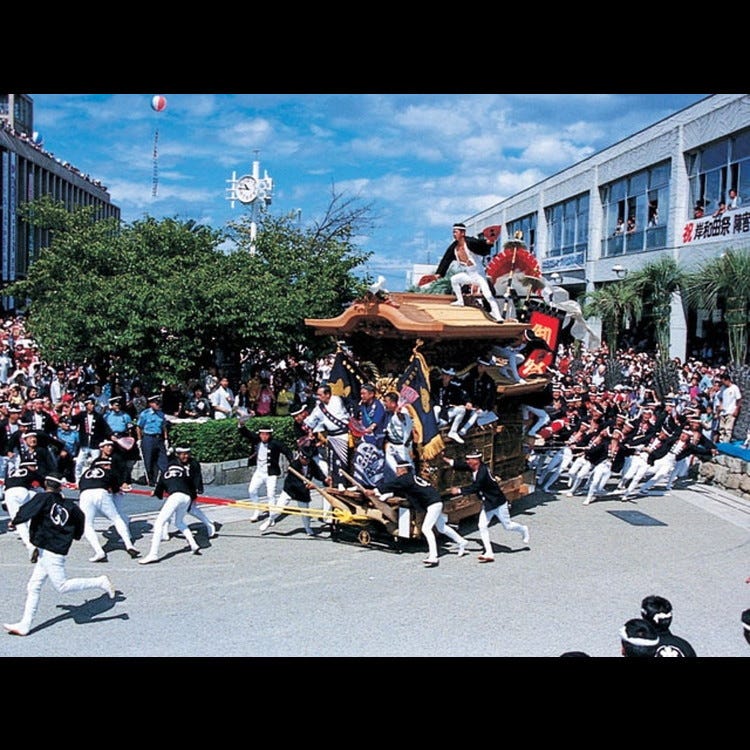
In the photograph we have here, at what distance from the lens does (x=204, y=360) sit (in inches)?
676

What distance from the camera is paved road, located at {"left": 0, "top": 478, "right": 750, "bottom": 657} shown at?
7.73m

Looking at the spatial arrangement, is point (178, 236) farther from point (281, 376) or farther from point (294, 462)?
point (294, 462)

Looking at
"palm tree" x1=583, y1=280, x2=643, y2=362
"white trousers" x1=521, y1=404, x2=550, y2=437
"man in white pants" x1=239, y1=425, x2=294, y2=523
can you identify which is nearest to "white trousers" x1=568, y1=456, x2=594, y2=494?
"white trousers" x1=521, y1=404, x2=550, y2=437

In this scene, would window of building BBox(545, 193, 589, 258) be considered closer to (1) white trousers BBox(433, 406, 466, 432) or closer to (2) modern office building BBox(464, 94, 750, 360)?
(2) modern office building BBox(464, 94, 750, 360)

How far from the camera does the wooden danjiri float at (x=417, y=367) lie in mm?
10719

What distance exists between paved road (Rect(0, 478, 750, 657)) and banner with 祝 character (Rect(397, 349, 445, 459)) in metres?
1.43

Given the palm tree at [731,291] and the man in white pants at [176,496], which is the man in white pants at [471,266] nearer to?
the man in white pants at [176,496]

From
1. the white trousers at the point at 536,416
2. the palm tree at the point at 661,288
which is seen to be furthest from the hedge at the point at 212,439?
the palm tree at the point at 661,288

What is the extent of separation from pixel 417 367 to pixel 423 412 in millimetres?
609

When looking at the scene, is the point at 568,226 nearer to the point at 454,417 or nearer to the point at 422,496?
the point at 454,417

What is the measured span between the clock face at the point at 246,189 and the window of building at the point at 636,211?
1312 centimetres

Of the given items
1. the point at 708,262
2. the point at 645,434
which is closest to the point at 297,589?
the point at 645,434

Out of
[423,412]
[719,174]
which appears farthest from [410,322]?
[719,174]

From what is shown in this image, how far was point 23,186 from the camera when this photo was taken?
116 feet
